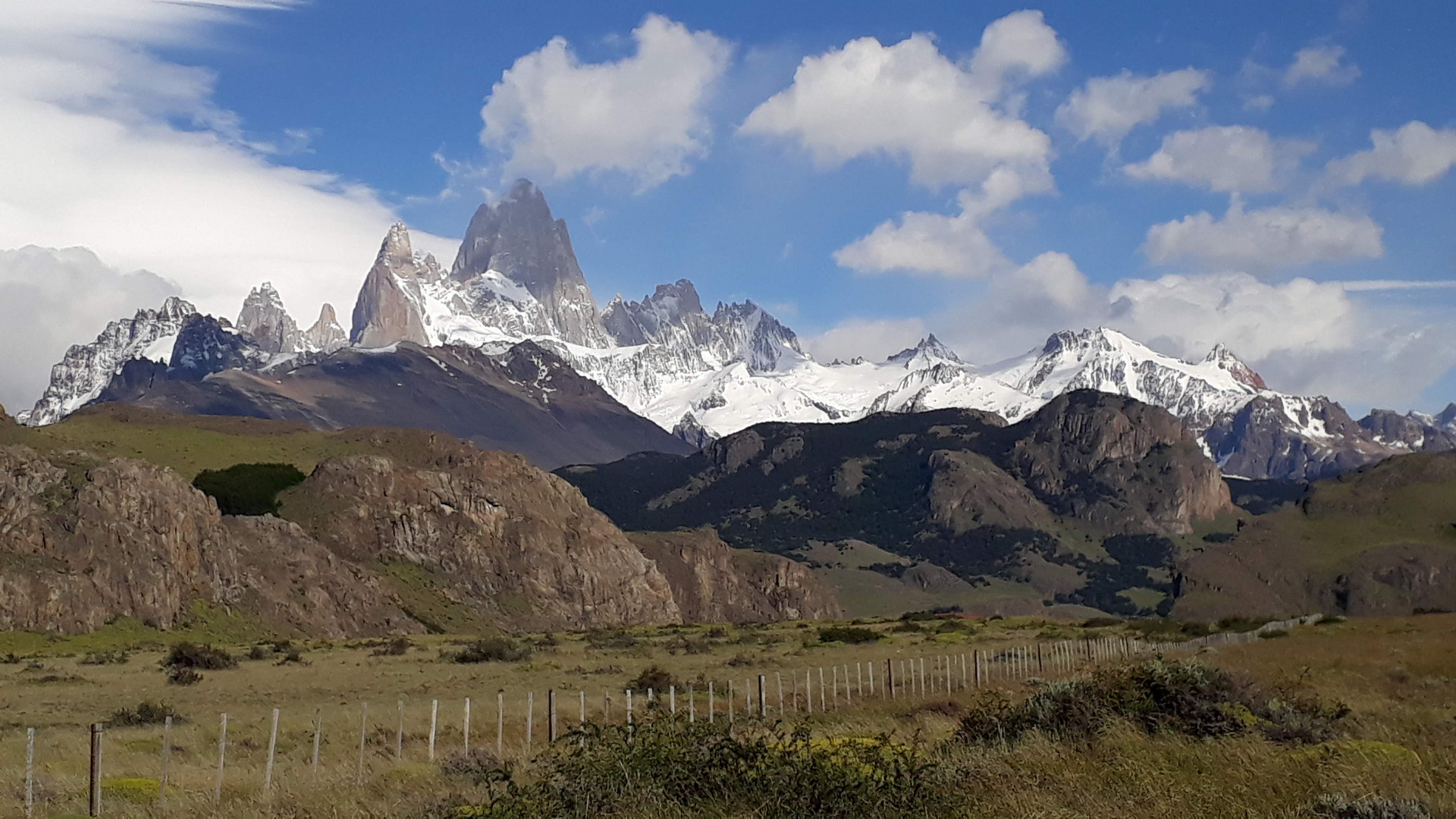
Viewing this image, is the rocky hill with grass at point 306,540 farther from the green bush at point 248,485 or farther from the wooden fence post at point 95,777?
the wooden fence post at point 95,777

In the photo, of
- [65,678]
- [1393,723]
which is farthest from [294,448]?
[1393,723]

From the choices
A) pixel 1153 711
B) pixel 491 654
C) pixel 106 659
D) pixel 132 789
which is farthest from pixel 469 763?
pixel 106 659

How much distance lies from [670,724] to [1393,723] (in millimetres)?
14375

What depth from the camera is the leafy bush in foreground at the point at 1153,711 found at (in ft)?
65.5

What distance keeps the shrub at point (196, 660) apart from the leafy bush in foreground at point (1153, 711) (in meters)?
54.0

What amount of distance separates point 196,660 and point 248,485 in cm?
9410

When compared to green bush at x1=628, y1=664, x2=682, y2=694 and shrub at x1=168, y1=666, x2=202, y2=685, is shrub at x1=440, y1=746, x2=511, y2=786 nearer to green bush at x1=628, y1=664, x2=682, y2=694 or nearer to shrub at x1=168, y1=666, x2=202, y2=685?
green bush at x1=628, y1=664, x2=682, y2=694

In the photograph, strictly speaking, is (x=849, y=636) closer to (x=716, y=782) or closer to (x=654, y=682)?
(x=654, y=682)

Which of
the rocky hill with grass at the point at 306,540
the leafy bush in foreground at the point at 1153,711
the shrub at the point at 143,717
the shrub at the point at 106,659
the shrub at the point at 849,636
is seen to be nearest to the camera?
the leafy bush in foreground at the point at 1153,711

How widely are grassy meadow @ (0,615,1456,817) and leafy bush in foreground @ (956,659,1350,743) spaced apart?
1.18ft

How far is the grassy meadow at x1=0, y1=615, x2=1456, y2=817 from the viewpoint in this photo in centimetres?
1418

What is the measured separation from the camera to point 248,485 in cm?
15525

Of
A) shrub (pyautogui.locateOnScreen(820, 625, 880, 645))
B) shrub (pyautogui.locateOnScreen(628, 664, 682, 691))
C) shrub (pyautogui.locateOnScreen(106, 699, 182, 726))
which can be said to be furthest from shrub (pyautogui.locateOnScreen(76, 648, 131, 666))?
shrub (pyautogui.locateOnScreen(820, 625, 880, 645))

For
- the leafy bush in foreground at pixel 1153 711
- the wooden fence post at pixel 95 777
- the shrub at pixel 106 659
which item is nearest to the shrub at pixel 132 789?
the wooden fence post at pixel 95 777
